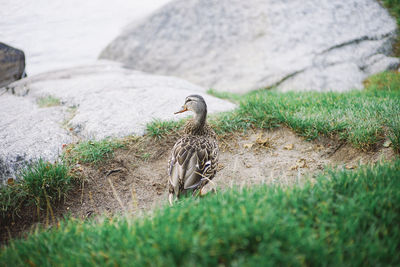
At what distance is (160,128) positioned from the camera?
14.5ft

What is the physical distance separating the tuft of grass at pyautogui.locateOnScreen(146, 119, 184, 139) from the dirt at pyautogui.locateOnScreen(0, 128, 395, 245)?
0.11 meters

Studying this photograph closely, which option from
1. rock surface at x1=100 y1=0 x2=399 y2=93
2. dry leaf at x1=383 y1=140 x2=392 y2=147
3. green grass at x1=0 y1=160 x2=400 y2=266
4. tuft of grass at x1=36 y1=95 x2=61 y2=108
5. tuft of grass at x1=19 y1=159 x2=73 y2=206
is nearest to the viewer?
green grass at x1=0 y1=160 x2=400 y2=266

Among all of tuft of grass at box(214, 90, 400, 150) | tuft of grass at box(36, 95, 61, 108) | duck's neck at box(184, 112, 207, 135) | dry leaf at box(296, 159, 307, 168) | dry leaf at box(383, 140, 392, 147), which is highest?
tuft of grass at box(36, 95, 61, 108)

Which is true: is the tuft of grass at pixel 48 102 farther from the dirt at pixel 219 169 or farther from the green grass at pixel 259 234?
the green grass at pixel 259 234

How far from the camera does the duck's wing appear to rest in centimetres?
318

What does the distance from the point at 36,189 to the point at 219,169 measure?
245cm

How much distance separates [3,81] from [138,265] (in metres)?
8.02

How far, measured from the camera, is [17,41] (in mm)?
9055

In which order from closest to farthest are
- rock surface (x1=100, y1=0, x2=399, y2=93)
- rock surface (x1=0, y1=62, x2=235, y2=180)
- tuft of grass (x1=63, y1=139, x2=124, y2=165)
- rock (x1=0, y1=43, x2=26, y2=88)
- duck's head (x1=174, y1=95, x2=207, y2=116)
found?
duck's head (x1=174, y1=95, x2=207, y2=116)
tuft of grass (x1=63, y1=139, x2=124, y2=165)
rock surface (x1=0, y1=62, x2=235, y2=180)
rock (x1=0, y1=43, x2=26, y2=88)
rock surface (x1=100, y1=0, x2=399, y2=93)

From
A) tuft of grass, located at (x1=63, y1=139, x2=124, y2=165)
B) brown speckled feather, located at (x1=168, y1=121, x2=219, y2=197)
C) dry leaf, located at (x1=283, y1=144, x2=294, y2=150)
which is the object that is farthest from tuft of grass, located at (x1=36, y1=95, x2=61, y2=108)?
dry leaf, located at (x1=283, y1=144, x2=294, y2=150)

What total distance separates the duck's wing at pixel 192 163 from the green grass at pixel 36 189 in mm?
1435

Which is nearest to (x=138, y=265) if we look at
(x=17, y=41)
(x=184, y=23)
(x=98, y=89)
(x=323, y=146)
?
(x=323, y=146)

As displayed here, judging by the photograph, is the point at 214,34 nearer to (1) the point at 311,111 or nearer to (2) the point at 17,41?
(1) the point at 311,111

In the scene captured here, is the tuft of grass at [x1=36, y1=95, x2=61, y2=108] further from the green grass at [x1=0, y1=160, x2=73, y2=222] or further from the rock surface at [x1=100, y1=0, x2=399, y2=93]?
the rock surface at [x1=100, y1=0, x2=399, y2=93]
